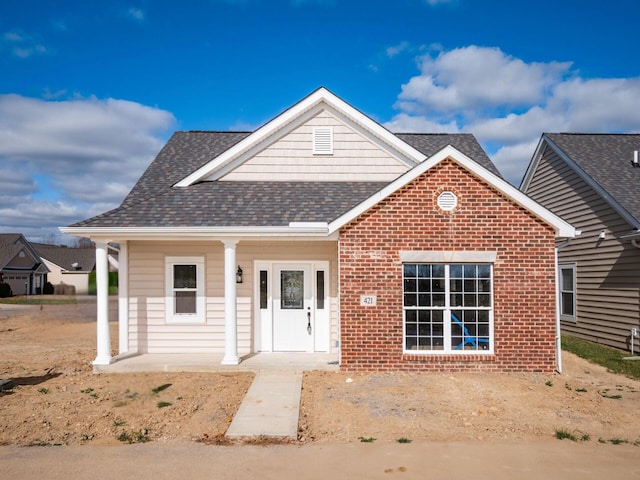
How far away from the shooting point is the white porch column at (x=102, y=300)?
1095 cm

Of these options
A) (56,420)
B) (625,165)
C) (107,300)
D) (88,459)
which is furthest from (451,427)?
(625,165)

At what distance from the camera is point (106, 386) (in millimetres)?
9672

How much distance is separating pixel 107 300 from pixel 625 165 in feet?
48.6

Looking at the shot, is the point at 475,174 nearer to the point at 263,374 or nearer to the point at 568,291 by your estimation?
the point at 263,374

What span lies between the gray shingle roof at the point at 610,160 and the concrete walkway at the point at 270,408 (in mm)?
9511

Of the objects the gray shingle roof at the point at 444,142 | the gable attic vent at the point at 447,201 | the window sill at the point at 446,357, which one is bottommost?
the window sill at the point at 446,357

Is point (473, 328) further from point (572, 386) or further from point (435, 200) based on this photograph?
point (435, 200)

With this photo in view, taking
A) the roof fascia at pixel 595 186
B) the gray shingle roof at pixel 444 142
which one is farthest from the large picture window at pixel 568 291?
the gray shingle roof at pixel 444 142

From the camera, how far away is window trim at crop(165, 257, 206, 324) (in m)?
12.0

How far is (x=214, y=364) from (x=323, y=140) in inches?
237

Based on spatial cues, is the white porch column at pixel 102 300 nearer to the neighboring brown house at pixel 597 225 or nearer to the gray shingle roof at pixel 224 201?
the gray shingle roof at pixel 224 201

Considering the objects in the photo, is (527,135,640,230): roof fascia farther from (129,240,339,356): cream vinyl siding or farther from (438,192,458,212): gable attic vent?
(129,240,339,356): cream vinyl siding

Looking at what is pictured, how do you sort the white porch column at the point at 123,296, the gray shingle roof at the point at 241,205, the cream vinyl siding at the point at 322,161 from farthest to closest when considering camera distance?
the cream vinyl siding at the point at 322,161 → the white porch column at the point at 123,296 → the gray shingle roof at the point at 241,205

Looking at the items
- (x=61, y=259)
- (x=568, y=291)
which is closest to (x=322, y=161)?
(x=568, y=291)
